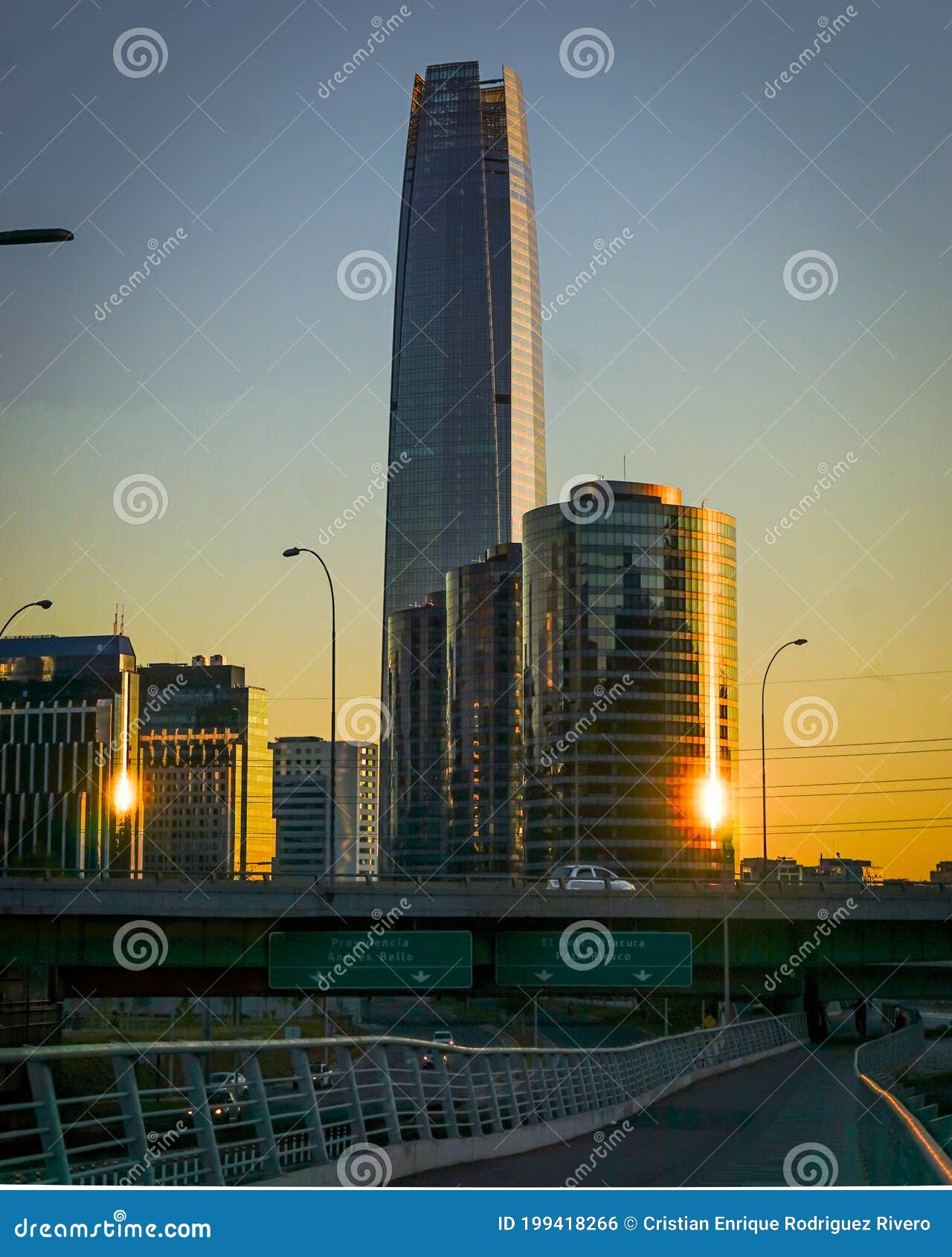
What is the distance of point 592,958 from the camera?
61.2m

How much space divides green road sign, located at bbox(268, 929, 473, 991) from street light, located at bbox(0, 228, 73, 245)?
39.0 meters

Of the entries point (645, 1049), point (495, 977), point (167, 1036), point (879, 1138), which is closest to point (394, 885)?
point (495, 977)

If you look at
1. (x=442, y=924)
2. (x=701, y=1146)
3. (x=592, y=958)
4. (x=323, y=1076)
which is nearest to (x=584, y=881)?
(x=442, y=924)

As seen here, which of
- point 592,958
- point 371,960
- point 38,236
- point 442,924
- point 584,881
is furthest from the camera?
point 584,881

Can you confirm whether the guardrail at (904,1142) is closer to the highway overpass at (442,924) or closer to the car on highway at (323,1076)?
the car on highway at (323,1076)

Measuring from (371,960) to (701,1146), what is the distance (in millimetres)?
30741

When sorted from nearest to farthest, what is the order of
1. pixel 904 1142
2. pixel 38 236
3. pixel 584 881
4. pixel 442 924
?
1. pixel 904 1142
2. pixel 38 236
3. pixel 442 924
4. pixel 584 881

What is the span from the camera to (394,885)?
64.6 metres

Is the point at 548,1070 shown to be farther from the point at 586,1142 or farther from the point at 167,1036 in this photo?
the point at 167,1036

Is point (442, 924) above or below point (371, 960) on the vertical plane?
above

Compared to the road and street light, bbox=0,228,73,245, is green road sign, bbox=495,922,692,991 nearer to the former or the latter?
the road

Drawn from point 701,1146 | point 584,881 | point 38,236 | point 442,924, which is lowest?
point 701,1146

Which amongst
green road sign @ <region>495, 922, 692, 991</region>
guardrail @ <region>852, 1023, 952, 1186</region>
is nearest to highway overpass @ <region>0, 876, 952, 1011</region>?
green road sign @ <region>495, 922, 692, 991</region>

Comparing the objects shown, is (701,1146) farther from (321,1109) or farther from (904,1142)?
(904,1142)
